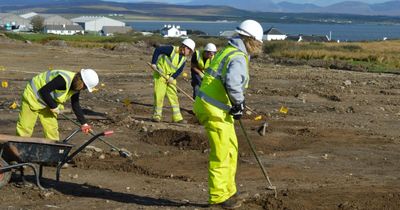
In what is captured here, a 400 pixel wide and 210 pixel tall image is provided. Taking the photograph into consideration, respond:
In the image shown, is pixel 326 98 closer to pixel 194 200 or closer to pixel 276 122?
pixel 276 122

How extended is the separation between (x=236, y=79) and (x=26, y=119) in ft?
10.4

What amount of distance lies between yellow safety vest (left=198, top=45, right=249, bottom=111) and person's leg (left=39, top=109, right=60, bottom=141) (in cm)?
254

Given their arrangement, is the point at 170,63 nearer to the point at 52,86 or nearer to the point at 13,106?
the point at 13,106

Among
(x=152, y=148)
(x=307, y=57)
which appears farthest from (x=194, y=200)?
(x=307, y=57)

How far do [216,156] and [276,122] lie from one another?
7.90 metres

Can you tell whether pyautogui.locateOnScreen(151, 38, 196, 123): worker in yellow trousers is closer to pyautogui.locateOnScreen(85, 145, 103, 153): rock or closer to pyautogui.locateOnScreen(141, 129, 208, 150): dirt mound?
pyautogui.locateOnScreen(141, 129, 208, 150): dirt mound

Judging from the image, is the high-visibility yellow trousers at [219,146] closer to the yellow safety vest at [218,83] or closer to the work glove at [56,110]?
the yellow safety vest at [218,83]

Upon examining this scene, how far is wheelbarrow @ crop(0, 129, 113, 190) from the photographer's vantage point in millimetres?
7914

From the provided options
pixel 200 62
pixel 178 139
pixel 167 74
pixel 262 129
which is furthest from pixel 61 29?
A: pixel 178 139

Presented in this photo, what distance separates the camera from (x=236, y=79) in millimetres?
7195

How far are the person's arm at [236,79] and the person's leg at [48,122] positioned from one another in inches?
114

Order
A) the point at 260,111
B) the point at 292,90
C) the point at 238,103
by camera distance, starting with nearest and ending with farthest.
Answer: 1. the point at 238,103
2. the point at 260,111
3. the point at 292,90

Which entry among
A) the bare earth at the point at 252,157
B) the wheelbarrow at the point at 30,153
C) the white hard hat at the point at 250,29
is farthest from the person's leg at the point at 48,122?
the white hard hat at the point at 250,29

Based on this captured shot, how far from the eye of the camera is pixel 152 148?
11828 millimetres
